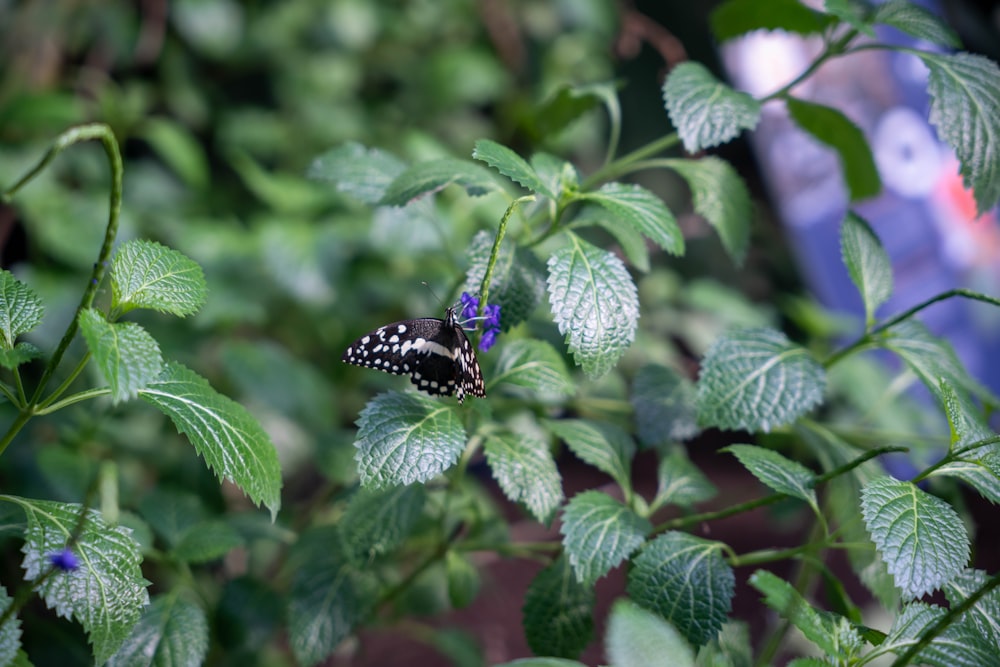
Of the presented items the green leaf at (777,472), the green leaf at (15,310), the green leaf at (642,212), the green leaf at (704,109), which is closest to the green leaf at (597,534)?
the green leaf at (777,472)

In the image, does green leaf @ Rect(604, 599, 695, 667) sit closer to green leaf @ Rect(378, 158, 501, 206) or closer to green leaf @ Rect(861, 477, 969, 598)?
green leaf @ Rect(861, 477, 969, 598)

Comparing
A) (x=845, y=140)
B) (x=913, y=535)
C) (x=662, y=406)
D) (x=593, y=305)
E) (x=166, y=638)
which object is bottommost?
(x=166, y=638)

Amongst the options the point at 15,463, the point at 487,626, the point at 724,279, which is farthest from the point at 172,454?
the point at 724,279

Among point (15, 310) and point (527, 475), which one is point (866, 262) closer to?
point (527, 475)

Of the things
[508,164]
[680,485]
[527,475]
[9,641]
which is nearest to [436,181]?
[508,164]

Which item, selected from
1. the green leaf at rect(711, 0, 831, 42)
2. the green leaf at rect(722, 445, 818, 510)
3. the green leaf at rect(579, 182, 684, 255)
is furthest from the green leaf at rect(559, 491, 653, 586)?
the green leaf at rect(711, 0, 831, 42)

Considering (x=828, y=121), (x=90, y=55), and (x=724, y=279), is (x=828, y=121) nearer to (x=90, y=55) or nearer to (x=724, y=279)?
(x=724, y=279)
